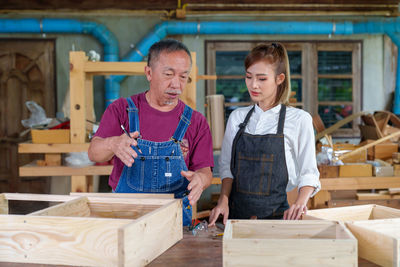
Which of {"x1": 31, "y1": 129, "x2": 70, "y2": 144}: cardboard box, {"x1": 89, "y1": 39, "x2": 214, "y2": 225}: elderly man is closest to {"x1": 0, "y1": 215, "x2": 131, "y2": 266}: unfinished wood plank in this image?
{"x1": 89, "y1": 39, "x2": 214, "y2": 225}: elderly man

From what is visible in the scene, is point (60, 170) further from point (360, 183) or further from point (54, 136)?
point (360, 183)

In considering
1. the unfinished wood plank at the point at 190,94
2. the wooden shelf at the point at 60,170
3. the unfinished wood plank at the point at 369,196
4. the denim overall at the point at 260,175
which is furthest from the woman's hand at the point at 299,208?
the unfinished wood plank at the point at 369,196

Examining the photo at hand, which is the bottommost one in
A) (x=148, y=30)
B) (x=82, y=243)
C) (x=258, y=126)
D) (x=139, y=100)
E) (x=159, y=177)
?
(x=82, y=243)

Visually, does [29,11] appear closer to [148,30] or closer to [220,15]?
[148,30]

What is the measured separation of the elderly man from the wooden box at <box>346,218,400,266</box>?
0.79 meters

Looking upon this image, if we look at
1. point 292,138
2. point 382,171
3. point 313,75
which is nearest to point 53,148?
point 292,138

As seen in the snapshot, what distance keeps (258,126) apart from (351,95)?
5.07 meters

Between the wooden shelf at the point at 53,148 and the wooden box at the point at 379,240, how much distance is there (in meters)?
2.87

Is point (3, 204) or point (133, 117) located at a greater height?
point (133, 117)

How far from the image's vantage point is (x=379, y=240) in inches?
57.8

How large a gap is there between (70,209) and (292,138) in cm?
117

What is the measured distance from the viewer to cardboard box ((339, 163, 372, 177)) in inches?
167

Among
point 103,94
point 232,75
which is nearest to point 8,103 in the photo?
point 103,94

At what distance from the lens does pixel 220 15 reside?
668cm
